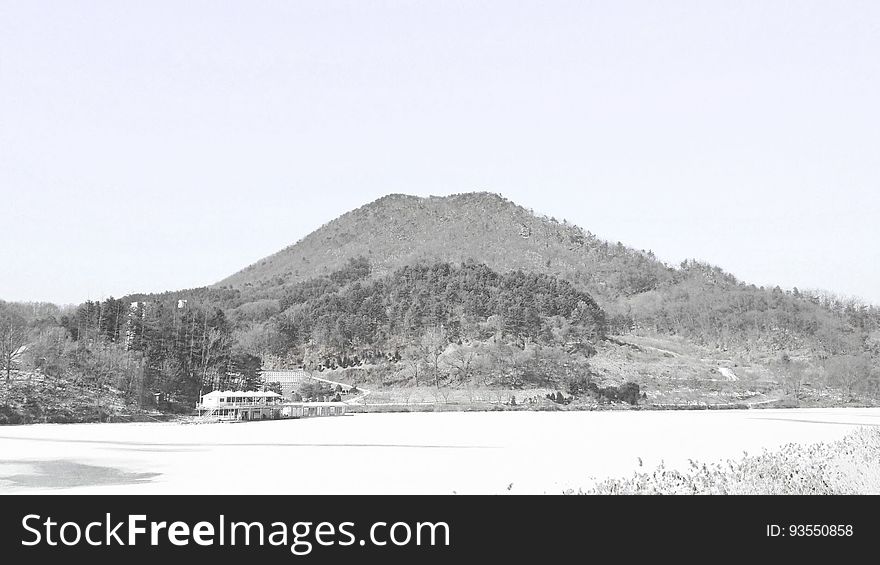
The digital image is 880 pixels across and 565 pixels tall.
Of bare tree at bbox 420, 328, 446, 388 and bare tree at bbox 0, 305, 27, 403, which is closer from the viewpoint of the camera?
bare tree at bbox 0, 305, 27, 403

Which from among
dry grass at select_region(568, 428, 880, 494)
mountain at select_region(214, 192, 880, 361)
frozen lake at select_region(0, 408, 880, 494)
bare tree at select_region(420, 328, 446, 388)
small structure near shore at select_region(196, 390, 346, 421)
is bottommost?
small structure near shore at select_region(196, 390, 346, 421)

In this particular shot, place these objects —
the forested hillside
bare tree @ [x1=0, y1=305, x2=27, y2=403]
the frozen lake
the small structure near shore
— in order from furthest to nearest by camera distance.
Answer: the forested hillside
bare tree @ [x1=0, y1=305, x2=27, y2=403]
the small structure near shore
the frozen lake

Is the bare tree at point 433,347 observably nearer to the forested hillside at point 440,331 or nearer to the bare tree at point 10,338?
the forested hillside at point 440,331

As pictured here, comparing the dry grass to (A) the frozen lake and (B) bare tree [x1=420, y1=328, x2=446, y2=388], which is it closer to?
(A) the frozen lake

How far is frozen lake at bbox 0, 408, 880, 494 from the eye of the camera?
18.9m

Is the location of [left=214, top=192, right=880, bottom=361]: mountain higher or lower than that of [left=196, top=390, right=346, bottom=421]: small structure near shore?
higher

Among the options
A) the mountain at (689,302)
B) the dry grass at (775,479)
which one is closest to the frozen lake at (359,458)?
the dry grass at (775,479)

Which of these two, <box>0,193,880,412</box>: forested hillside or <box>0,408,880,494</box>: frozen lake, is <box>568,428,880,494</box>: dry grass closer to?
<box>0,408,880,494</box>: frozen lake

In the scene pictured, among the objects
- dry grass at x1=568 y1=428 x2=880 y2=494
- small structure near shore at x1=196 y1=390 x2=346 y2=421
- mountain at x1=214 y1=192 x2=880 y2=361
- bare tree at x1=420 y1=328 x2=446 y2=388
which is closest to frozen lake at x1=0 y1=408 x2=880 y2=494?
dry grass at x1=568 y1=428 x2=880 y2=494

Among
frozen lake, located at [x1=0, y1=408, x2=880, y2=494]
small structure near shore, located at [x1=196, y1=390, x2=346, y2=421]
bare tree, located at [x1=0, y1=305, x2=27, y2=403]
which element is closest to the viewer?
frozen lake, located at [x1=0, y1=408, x2=880, y2=494]

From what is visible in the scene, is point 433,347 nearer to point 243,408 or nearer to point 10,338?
point 243,408

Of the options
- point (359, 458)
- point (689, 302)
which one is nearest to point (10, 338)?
point (359, 458)
